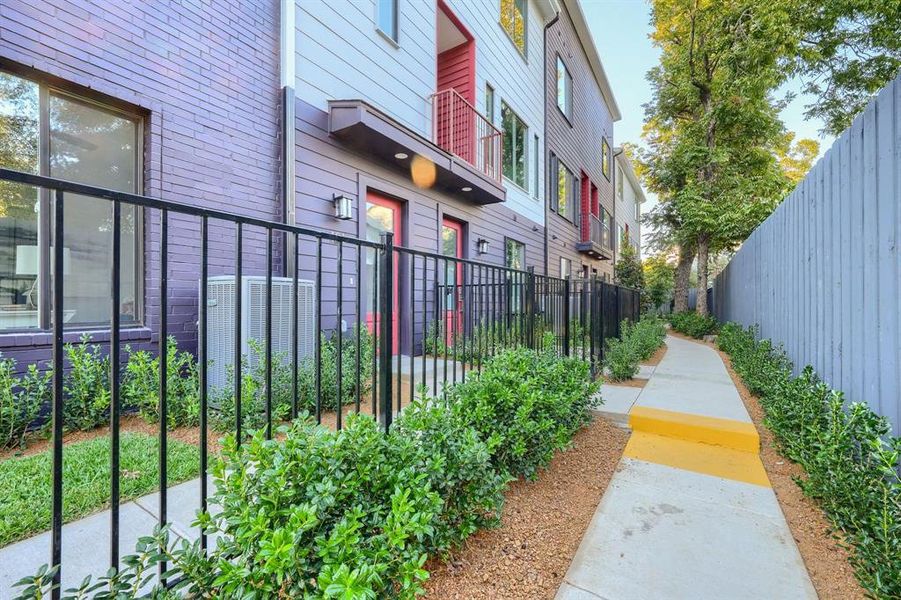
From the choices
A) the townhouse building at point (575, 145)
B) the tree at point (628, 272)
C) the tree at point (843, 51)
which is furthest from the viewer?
the tree at point (628, 272)

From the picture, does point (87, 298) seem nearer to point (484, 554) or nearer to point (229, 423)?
point (229, 423)

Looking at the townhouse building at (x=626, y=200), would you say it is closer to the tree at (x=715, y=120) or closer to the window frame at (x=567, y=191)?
the tree at (x=715, y=120)

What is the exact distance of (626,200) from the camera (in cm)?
2469

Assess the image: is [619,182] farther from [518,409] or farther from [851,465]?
[518,409]

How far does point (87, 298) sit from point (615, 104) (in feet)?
61.4

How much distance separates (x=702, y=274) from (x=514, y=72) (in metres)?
8.38

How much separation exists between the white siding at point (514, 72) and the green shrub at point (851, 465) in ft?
21.7

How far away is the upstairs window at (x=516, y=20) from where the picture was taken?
8.73m

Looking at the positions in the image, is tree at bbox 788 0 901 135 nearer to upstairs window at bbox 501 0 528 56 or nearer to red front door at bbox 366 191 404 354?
upstairs window at bbox 501 0 528 56

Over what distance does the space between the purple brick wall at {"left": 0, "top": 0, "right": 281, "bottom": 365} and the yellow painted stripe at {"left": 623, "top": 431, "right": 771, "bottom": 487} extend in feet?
12.8

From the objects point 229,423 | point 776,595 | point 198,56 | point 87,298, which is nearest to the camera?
point 776,595

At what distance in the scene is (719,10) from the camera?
10320mm

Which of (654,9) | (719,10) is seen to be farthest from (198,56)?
(654,9)

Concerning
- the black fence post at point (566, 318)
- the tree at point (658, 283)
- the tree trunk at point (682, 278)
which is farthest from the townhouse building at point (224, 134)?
the tree at point (658, 283)
